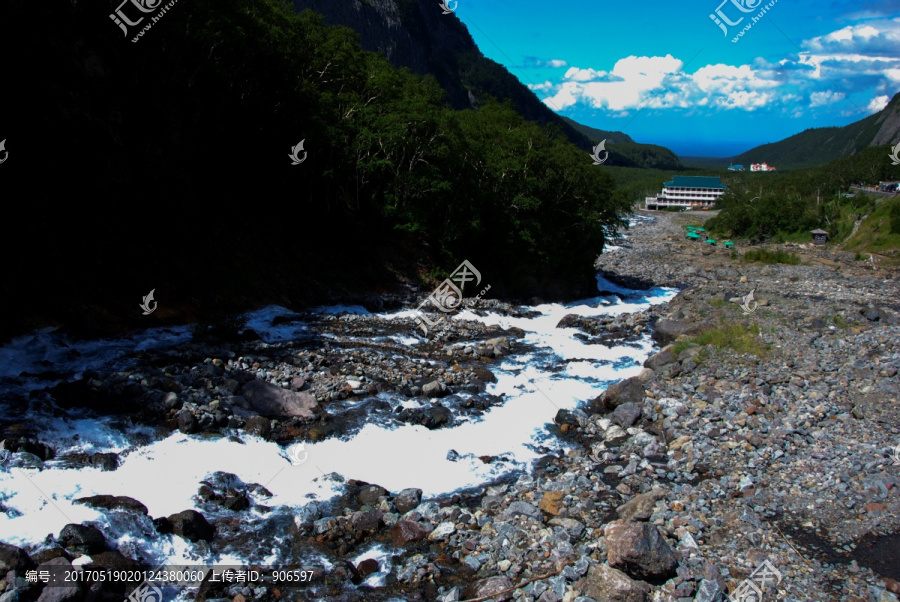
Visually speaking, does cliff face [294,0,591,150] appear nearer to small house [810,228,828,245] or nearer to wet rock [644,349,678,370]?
small house [810,228,828,245]

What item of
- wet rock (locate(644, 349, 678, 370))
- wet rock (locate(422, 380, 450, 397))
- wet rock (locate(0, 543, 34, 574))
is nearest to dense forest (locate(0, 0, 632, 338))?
wet rock (locate(422, 380, 450, 397))

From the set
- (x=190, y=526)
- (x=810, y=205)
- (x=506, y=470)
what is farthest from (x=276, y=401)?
(x=810, y=205)

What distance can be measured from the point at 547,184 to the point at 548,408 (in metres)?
18.2

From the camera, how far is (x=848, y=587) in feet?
27.1

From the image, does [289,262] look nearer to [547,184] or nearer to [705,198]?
[547,184]

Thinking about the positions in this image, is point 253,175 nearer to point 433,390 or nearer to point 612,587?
point 433,390

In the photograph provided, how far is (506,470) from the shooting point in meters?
12.7

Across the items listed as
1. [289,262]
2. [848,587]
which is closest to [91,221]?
[289,262]

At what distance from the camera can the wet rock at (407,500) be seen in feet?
35.8

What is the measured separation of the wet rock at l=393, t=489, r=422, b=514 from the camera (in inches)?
429

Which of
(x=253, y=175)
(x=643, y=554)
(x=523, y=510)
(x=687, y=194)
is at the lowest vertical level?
(x=523, y=510)

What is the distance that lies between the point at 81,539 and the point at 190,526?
149 cm

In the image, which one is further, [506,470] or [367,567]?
[506,470]

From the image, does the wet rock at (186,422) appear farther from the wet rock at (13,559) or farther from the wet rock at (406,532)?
the wet rock at (406,532)
